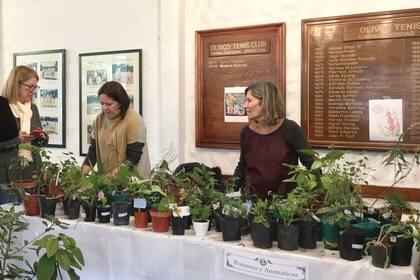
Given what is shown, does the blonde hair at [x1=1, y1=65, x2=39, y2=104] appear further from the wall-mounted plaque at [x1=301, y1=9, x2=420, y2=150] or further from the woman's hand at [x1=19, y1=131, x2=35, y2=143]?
the wall-mounted plaque at [x1=301, y1=9, x2=420, y2=150]

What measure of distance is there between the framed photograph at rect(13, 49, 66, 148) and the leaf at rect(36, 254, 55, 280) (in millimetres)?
3125

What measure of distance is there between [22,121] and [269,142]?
1755 mm

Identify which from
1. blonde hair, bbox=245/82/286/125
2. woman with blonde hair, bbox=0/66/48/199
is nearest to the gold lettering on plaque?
blonde hair, bbox=245/82/286/125

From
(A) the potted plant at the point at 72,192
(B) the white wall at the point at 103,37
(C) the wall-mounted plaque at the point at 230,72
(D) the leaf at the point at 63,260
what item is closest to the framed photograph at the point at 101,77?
(B) the white wall at the point at 103,37

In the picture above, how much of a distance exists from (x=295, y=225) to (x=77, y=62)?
3235 mm

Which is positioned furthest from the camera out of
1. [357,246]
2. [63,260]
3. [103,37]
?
[103,37]

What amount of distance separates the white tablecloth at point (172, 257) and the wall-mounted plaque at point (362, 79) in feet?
5.09

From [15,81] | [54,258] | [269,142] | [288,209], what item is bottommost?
[54,258]

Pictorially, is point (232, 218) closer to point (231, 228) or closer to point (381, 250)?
point (231, 228)

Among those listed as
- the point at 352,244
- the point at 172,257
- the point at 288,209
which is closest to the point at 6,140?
the point at 172,257

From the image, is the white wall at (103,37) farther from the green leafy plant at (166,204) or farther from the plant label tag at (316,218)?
the plant label tag at (316,218)

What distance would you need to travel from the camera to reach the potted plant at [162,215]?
1.81 m

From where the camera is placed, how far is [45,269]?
137 cm

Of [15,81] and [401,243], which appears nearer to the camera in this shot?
[401,243]
